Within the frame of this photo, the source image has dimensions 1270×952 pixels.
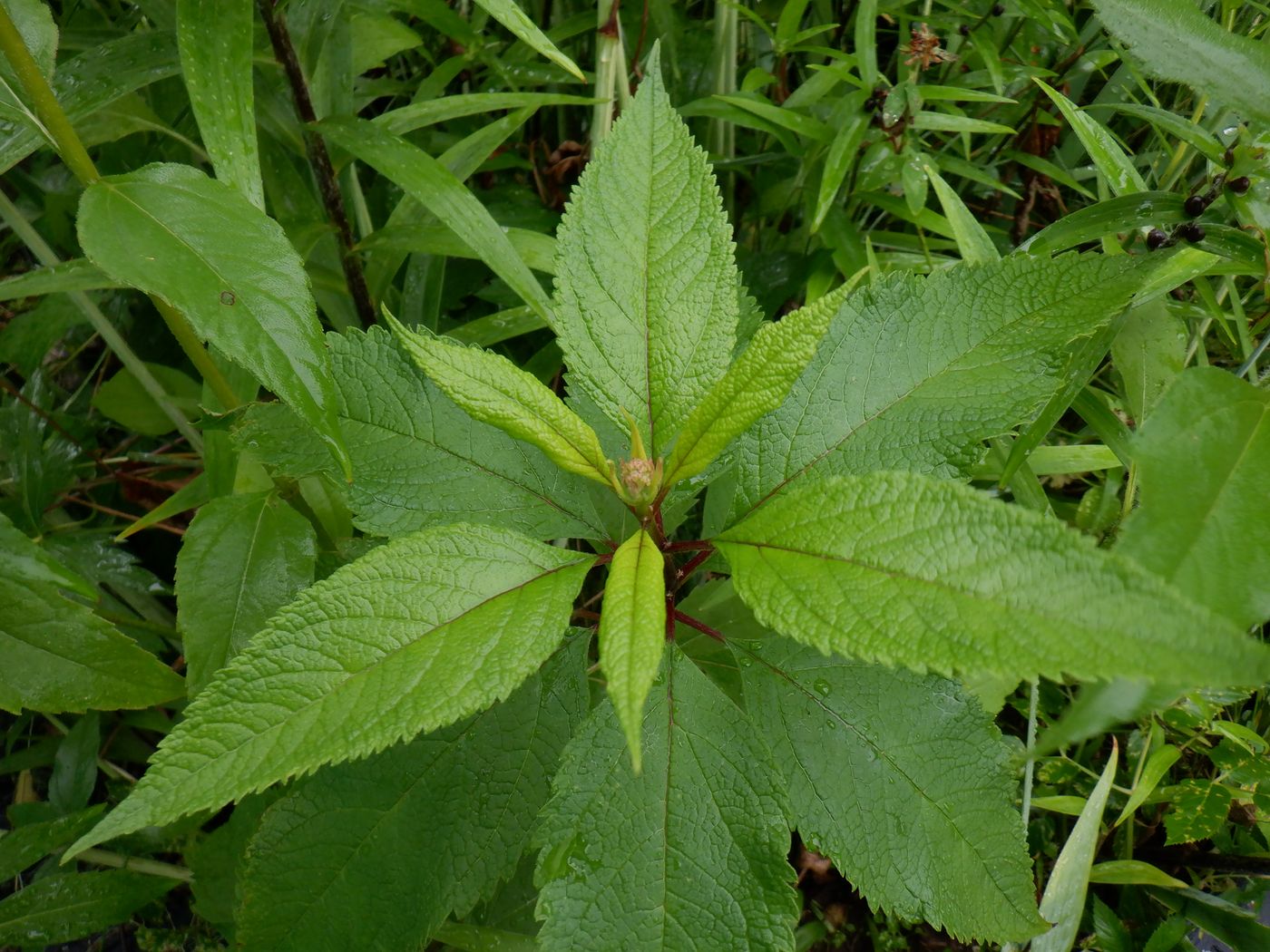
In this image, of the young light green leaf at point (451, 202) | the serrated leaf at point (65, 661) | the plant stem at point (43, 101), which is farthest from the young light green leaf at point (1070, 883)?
the plant stem at point (43, 101)

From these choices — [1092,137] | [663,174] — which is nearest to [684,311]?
[663,174]

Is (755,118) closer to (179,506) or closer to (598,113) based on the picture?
(598,113)

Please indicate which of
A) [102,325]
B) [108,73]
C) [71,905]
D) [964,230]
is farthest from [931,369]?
[71,905]

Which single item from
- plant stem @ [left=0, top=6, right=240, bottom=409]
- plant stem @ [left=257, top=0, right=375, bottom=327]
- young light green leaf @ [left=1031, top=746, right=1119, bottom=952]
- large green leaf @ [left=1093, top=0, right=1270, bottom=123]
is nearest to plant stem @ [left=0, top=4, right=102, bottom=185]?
plant stem @ [left=0, top=6, right=240, bottom=409]

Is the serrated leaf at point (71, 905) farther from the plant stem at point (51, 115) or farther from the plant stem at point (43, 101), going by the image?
the plant stem at point (43, 101)

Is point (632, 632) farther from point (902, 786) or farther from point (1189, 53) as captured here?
point (1189, 53)

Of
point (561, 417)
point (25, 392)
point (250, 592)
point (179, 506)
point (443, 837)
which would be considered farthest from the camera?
point (25, 392)

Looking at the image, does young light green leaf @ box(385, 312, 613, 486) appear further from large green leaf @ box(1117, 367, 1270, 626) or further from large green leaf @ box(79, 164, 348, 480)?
large green leaf @ box(1117, 367, 1270, 626)
